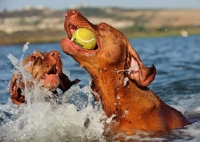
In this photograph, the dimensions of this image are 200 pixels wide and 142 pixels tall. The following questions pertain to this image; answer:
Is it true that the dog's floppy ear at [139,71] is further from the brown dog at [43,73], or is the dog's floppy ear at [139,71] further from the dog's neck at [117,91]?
the brown dog at [43,73]

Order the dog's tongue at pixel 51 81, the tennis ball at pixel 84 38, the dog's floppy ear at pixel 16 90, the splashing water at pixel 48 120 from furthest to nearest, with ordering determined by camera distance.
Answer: the dog's floppy ear at pixel 16 90
the dog's tongue at pixel 51 81
the splashing water at pixel 48 120
the tennis ball at pixel 84 38

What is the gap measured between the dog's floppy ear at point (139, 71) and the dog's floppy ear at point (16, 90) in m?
1.76

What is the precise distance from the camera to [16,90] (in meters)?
6.93

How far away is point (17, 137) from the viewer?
6566mm

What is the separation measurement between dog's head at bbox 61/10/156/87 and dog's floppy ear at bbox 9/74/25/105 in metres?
1.30

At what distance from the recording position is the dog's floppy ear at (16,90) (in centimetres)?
692

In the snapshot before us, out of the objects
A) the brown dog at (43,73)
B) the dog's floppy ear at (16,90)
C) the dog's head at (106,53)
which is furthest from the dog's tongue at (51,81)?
the dog's head at (106,53)

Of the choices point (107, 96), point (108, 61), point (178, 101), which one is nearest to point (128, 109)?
point (107, 96)

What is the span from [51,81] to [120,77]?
1.08 m

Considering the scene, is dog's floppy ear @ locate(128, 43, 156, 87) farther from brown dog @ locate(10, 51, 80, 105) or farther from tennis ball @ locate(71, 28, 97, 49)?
brown dog @ locate(10, 51, 80, 105)

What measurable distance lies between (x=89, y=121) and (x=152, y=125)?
963mm

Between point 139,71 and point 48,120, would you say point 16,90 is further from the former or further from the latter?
point 139,71

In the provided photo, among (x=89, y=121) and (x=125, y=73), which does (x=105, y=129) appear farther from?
(x=125, y=73)

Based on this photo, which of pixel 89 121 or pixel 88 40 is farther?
pixel 89 121
